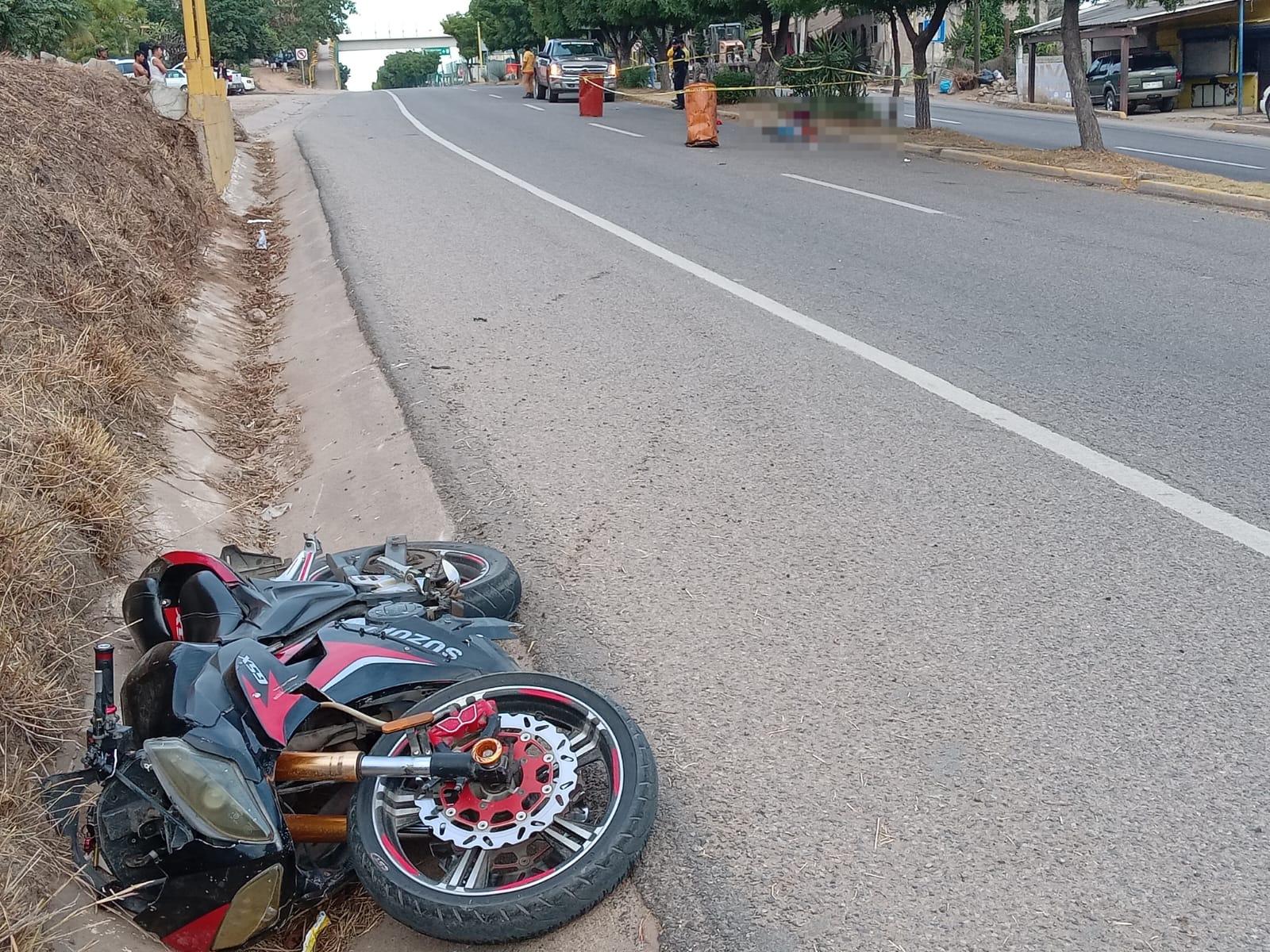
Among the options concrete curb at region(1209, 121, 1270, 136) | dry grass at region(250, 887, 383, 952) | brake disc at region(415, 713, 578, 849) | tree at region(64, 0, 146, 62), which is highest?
tree at region(64, 0, 146, 62)

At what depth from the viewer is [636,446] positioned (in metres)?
5.93

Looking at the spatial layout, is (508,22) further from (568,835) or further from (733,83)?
(568,835)

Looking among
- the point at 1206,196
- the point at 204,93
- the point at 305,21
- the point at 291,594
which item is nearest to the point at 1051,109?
the point at 1206,196

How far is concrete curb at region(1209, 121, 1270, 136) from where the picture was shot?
27.0 meters

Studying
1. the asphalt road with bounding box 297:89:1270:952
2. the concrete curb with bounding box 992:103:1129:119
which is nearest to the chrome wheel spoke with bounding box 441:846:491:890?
the asphalt road with bounding box 297:89:1270:952

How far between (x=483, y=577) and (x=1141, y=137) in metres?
25.9

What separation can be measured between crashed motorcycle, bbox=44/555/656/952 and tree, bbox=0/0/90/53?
1974cm

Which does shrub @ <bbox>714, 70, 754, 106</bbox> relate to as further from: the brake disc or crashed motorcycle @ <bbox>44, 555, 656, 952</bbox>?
the brake disc

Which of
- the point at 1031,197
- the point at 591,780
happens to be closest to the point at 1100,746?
the point at 591,780

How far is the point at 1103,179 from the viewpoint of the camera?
1570cm

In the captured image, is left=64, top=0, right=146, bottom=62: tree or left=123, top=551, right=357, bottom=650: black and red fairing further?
left=64, top=0, right=146, bottom=62: tree

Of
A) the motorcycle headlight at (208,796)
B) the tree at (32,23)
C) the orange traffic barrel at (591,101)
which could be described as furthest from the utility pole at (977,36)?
the motorcycle headlight at (208,796)

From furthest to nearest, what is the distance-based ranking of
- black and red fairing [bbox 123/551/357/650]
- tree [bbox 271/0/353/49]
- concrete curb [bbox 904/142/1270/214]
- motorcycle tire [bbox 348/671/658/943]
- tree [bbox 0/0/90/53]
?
tree [bbox 271/0/353/49]
tree [bbox 0/0/90/53]
concrete curb [bbox 904/142/1270/214]
black and red fairing [bbox 123/551/357/650]
motorcycle tire [bbox 348/671/658/943]

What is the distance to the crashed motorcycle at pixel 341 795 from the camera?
2842mm
